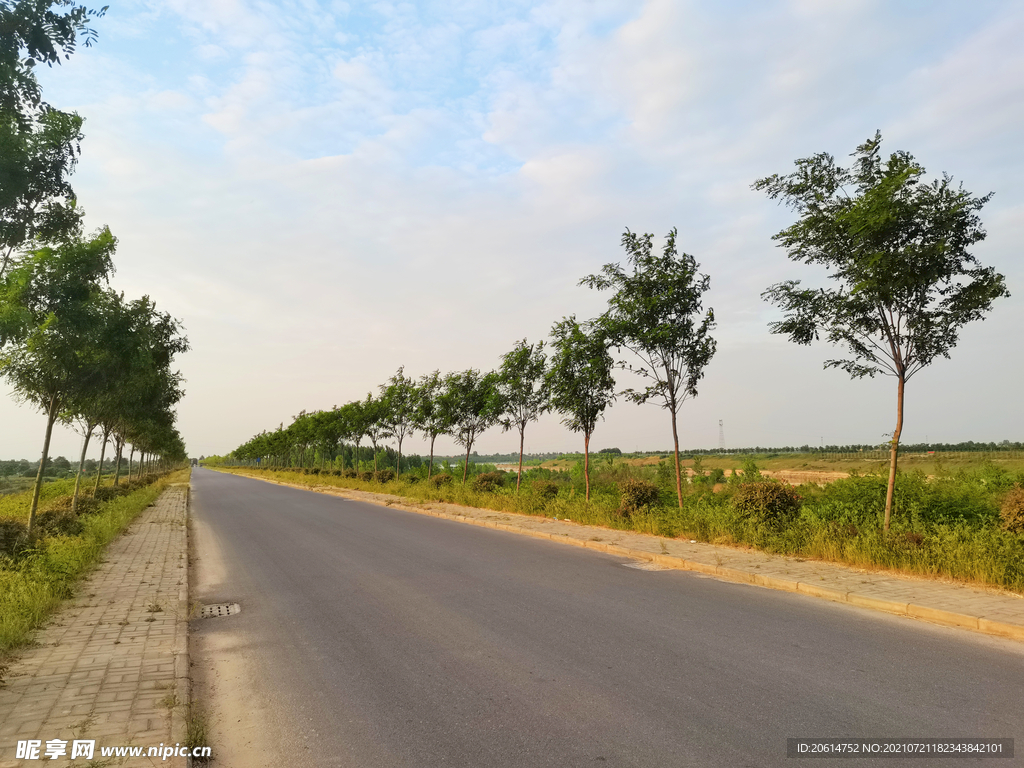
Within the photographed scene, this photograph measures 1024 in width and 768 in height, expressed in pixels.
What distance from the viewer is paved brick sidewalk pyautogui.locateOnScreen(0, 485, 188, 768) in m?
3.94

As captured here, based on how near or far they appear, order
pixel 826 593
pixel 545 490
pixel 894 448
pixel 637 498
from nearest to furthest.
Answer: pixel 826 593, pixel 894 448, pixel 637 498, pixel 545 490

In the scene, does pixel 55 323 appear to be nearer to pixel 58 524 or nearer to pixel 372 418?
pixel 58 524

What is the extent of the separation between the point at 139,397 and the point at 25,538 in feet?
34.1

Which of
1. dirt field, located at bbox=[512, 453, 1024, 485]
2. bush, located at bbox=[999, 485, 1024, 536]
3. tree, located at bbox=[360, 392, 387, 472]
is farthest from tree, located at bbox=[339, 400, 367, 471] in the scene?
bush, located at bbox=[999, 485, 1024, 536]

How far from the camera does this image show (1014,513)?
8398mm

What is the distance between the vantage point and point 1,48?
523cm

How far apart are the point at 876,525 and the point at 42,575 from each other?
13.0 meters

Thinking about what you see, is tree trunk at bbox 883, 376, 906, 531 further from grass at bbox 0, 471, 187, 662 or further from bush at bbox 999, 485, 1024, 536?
grass at bbox 0, 471, 187, 662

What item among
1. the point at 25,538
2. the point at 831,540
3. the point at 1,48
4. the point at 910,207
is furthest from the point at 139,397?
the point at 910,207

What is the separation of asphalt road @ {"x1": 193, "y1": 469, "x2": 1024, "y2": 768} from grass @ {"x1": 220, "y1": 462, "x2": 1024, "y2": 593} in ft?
7.14

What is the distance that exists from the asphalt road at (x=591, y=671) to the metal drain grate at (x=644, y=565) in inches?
28.2

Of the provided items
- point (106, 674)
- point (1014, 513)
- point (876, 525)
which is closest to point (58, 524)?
point (106, 674)

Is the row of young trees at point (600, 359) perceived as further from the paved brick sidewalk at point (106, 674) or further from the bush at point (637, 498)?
the paved brick sidewalk at point (106, 674)

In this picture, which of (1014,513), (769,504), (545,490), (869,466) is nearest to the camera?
(1014,513)
